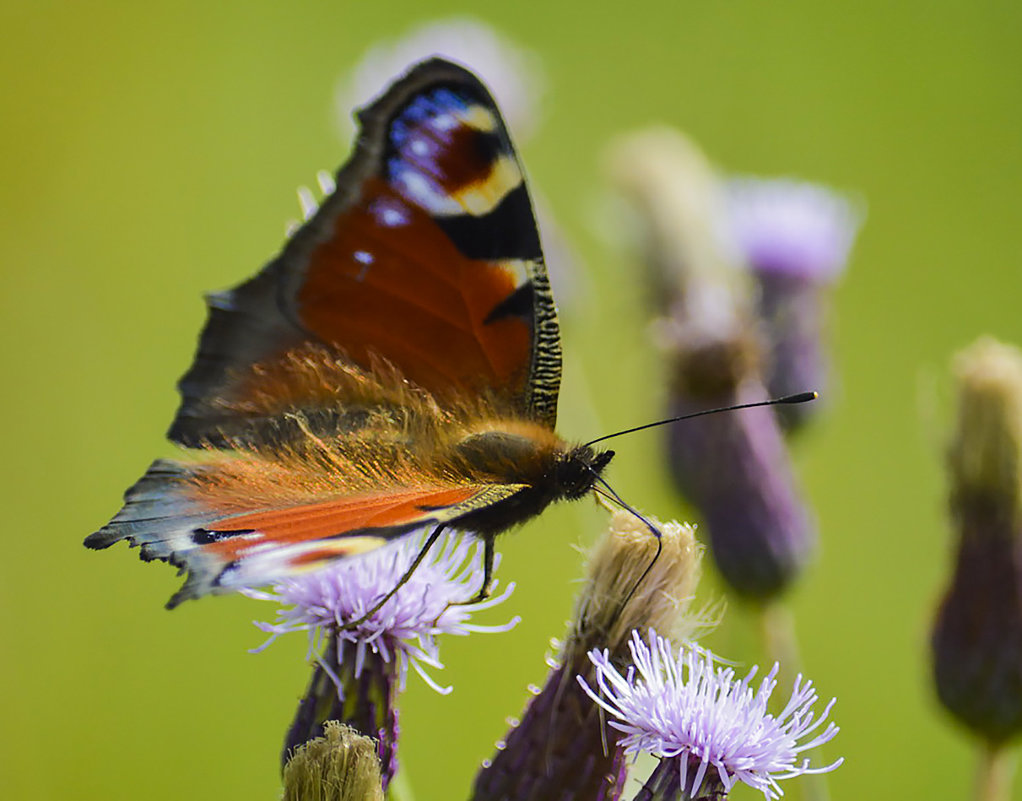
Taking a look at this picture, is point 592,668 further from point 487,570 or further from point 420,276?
point 420,276

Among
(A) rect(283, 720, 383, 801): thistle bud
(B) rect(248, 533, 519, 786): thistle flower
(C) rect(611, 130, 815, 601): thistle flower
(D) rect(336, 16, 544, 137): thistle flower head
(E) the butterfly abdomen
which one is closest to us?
(A) rect(283, 720, 383, 801): thistle bud

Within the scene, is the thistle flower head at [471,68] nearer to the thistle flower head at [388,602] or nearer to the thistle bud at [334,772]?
the thistle flower head at [388,602]

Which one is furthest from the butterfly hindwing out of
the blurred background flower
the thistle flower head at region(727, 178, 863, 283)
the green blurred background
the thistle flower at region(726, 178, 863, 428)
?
the thistle flower head at region(727, 178, 863, 283)

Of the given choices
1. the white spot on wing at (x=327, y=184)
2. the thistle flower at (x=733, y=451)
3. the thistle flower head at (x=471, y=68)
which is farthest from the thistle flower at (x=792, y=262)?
the white spot on wing at (x=327, y=184)

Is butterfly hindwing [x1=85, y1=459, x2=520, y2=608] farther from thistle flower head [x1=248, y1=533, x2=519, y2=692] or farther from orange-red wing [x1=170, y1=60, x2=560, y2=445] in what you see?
orange-red wing [x1=170, y1=60, x2=560, y2=445]

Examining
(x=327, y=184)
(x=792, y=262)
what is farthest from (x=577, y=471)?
(x=792, y=262)

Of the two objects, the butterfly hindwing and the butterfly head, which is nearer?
the butterfly hindwing
